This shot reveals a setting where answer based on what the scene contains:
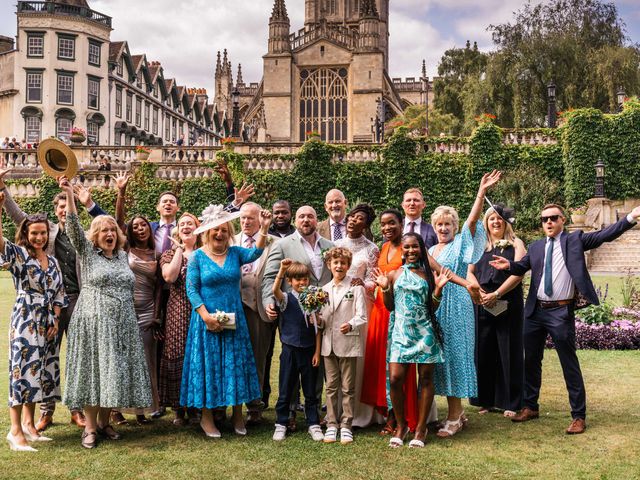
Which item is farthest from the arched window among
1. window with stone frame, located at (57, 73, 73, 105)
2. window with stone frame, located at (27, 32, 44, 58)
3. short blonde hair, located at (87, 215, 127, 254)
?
short blonde hair, located at (87, 215, 127, 254)

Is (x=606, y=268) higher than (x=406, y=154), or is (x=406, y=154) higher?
(x=406, y=154)

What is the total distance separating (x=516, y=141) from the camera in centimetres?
2862

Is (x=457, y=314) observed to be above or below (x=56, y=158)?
below

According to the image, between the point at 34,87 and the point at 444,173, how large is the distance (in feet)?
89.1

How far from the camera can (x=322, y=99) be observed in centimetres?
5056

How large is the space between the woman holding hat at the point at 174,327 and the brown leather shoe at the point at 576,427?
3.56 meters

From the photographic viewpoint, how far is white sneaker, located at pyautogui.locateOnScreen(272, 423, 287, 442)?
5.89m

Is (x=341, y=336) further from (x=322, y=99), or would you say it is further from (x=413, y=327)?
(x=322, y=99)

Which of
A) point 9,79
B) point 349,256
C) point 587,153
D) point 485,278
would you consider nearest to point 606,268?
point 587,153

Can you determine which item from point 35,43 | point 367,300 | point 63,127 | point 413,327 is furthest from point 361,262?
point 35,43

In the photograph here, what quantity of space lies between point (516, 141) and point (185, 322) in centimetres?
2477

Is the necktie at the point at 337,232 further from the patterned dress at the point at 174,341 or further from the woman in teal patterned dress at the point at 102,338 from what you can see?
the woman in teal patterned dress at the point at 102,338

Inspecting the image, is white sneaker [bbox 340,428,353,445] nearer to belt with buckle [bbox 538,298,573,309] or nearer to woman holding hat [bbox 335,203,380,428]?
woman holding hat [bbox 335,203,380,428]

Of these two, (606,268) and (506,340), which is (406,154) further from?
(506,340)
